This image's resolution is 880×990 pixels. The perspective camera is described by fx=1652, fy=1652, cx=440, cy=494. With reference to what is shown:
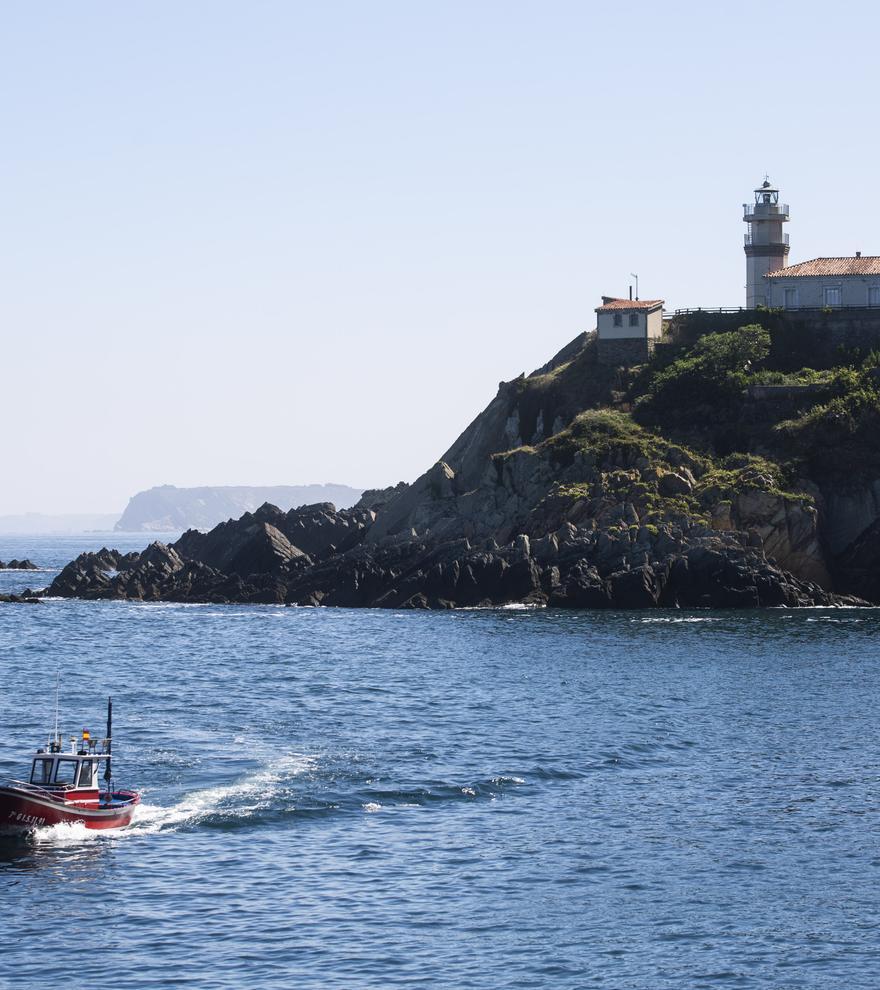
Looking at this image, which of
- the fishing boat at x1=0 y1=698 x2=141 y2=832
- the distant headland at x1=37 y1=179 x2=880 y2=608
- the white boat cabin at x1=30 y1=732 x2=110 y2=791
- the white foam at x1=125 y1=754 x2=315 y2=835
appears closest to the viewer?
the fishing boat at x1=0 y1=698 x2=141 y2=832

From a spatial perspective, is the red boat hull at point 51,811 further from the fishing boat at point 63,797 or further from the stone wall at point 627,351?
the stone wall at point 627,351

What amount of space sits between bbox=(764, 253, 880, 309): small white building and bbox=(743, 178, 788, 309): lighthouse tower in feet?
6.10

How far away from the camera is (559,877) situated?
1817 inches

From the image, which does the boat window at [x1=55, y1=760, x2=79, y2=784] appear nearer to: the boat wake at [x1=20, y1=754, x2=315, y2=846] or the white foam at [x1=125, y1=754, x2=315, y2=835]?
the boat wake at [x1=20, y1=754, x2=315, y2=846]

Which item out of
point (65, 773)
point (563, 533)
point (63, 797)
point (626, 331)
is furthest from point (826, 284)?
point (63, 797)

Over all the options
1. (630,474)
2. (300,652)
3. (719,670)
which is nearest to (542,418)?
(630,474)

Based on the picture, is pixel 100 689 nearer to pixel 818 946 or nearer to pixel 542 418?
pixel 818 946

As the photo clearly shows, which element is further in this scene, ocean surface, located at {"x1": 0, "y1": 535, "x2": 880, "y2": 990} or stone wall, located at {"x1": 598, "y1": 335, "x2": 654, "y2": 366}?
stone wall, located at {"x1": 598, "y1": 335, "x2": 654, "y2": 366}

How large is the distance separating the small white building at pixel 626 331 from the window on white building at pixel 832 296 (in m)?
14.7

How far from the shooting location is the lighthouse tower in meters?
149

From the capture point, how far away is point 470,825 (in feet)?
172

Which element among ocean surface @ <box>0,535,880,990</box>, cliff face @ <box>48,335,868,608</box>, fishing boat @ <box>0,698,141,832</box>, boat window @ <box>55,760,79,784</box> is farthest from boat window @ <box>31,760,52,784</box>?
cliff face @ <box>48,335,868,608</box>

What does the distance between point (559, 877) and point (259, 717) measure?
100 feet

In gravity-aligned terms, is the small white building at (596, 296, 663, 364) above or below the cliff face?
above
